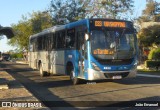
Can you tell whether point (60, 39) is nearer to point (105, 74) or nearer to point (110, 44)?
point (110, 44)

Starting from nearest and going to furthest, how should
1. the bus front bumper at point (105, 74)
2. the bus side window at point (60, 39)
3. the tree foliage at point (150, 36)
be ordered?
the bus front bumper at point (105, 74) → the bus side window at point (60, 39) → the tree foliage at point (150, 36)

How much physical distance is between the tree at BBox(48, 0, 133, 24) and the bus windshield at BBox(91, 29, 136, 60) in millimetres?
30202

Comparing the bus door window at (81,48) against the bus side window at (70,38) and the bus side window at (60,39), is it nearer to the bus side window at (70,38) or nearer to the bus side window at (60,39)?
the bus side window at (70,38)

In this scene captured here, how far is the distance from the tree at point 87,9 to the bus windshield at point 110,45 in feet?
99.1

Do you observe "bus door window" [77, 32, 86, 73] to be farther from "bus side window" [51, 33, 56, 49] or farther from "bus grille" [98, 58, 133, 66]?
"bus side window" [51, 33, 56, 49]

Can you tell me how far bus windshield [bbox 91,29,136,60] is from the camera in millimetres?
18172

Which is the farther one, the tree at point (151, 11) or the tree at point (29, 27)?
the tree at point (151, 11)

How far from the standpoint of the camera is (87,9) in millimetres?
52469

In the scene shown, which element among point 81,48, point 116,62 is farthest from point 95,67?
point 81,48

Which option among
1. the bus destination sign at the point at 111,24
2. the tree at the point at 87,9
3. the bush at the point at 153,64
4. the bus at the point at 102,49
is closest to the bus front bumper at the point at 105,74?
the bus at the point at 102,49

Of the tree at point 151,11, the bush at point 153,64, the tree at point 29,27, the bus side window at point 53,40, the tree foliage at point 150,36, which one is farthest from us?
the tree at point 151,11

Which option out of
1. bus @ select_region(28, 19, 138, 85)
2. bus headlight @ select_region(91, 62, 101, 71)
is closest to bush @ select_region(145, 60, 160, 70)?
bus @ select_region(28, 19, 138, 85)

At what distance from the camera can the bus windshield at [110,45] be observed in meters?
18.2

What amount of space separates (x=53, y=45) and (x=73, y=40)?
13.3 ft
